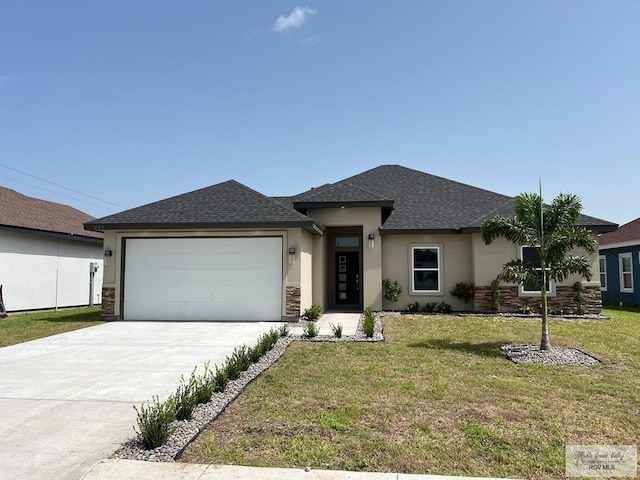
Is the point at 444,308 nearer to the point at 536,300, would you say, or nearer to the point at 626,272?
the point at 536,300

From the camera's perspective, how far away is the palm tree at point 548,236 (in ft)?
26.6

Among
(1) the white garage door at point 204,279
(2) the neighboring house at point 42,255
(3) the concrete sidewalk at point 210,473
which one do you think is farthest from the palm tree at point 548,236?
(2) the neighboring house at point 42,255

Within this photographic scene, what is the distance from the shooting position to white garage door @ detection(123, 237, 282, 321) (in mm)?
12188

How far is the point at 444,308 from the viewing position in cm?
1396

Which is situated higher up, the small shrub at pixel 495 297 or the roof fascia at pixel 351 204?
the roof fascia at pixel 351 204

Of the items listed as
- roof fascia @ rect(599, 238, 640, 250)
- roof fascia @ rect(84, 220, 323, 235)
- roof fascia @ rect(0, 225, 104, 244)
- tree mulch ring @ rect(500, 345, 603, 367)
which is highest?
roof fascia @ rect(0, 225, 104, 244)

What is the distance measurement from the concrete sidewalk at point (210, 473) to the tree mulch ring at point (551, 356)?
4836 mm

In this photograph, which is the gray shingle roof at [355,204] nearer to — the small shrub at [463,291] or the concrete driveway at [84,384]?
the small shrub at [463,291]

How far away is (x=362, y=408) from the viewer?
187 inches

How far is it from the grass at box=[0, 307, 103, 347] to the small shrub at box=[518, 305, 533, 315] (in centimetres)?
1303

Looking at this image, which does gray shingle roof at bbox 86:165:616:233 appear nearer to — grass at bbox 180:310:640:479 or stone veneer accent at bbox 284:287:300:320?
stone veneer accent at bbox 284:287:300:320

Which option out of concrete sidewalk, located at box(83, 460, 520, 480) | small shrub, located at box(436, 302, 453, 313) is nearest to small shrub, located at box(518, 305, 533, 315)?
small shrub, located at box(436, 302, 453, 313)

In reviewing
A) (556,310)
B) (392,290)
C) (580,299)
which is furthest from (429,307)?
(580,299)

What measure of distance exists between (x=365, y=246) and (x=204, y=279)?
17.8 feet
